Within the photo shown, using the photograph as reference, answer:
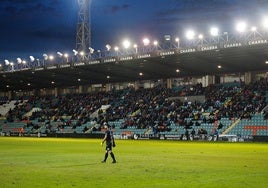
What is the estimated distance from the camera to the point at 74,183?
16.9 metres

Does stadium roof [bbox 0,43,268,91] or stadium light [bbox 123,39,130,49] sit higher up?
stadium light [bbox 123,39,130,49]

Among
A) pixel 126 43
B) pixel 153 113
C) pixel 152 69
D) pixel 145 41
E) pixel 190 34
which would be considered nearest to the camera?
pixel 190 34

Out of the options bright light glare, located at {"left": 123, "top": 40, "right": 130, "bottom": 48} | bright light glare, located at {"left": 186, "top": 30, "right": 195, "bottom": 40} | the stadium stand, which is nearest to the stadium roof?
the stadium stand

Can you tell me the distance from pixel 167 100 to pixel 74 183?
59.4 m

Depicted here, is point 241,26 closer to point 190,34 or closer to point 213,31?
point 213,31

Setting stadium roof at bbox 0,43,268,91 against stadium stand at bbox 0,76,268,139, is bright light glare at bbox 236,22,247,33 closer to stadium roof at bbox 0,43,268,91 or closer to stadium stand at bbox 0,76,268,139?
stadium roof at bbox 0,43,268,91

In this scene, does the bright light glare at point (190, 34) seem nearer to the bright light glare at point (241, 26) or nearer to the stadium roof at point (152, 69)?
the stadium roof at point (152, 69)

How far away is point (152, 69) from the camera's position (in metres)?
77.1

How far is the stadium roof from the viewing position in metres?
62.8

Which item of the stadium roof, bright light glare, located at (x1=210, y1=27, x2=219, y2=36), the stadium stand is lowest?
the stadium stand

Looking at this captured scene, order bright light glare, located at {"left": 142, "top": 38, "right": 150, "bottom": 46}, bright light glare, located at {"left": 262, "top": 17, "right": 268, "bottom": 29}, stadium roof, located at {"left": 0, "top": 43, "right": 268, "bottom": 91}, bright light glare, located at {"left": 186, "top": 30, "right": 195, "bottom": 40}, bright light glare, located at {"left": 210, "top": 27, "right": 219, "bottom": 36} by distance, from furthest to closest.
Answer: bright light glare, located at {"left": 142, "top": 38, "right": 150, "bottom": 46} < stadium roof, located at {"left": 0, "top": 43, "right": 268, "bottom": 91} < bright light glare, located at {"left": 186, "top": 30, "right": 195, "bottom": 40} < bright light glare, located at {"left": 210, "top": 27, "right": 219, "bottom": 36} < bright light glare, located at {"left": 262, "top": 17, "right": 268, "bottom": 29}

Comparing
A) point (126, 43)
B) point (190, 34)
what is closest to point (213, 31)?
point (190, 34)

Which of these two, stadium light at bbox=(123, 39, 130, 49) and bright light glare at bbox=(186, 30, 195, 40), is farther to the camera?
stadium light at bbox=(123, 39, 130, 49)

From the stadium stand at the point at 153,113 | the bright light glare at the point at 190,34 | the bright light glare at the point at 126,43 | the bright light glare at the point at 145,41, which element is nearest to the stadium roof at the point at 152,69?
the stadium stand at the point at 153,113
